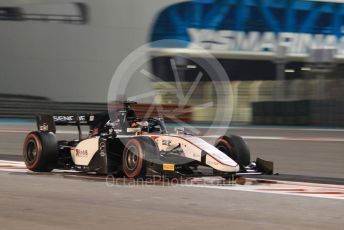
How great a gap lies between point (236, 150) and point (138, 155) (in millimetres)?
1599

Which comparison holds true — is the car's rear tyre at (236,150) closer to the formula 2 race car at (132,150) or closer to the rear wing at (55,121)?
the formula 2 race car at (132,150)

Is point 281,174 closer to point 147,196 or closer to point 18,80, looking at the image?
point 147,196

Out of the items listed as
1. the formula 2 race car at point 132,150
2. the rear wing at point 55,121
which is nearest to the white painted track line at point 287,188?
the formula 2 race car at point 132,150

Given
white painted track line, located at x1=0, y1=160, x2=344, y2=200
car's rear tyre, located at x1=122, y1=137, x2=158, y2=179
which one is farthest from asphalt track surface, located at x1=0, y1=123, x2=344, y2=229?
car's rear tyre, located at x1=122, y1=137, x2=158, y2=179

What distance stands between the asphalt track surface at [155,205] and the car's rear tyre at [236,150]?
0.71 metres

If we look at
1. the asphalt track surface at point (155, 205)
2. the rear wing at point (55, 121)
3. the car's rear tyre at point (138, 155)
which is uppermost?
the rear wing at point (55, 121)

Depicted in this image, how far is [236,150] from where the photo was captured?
32.0 ft

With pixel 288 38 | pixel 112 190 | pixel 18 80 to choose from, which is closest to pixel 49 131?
pixel 112 190

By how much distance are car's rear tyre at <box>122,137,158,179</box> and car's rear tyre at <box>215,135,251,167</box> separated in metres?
1.34

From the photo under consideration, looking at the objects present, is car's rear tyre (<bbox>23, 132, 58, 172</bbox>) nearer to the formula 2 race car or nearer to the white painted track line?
the formula 2 race car

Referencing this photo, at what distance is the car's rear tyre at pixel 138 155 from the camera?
9023 millimetres

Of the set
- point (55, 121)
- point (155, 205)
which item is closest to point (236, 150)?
point (155, 205)

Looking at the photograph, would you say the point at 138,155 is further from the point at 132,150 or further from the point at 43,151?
the point at 43,151

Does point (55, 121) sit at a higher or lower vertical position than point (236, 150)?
higher
